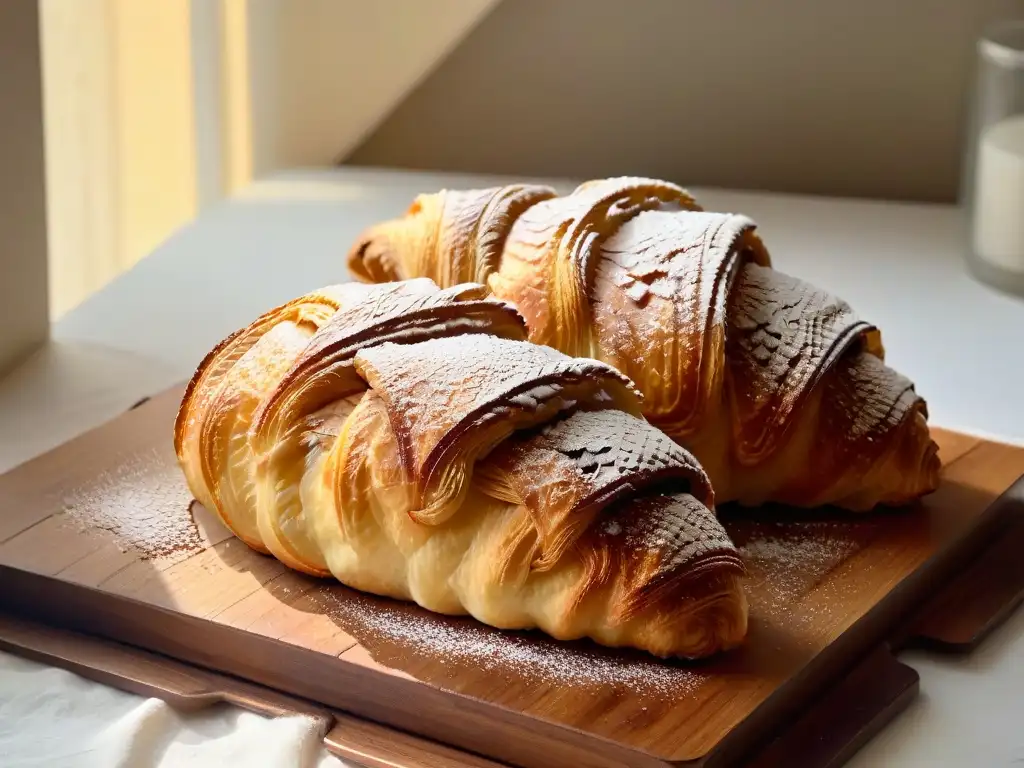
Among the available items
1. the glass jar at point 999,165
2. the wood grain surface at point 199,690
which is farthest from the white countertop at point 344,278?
the wood grain surface at point 199,690

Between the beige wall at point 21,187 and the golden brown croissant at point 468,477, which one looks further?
the beige wall at point 21,187

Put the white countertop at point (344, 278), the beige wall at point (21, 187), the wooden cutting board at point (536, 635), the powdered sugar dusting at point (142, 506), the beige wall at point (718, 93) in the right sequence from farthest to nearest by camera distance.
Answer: the beige wall at point (718, 93), the beige wall at point (21, 187), the white countertop at point (344, 278), the powdered sugar dusting at point (142, 506), the wooden cutting board at point (536, 635)

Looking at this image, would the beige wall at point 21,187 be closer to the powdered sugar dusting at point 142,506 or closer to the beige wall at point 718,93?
the powdered sugar dusting at point 142,506

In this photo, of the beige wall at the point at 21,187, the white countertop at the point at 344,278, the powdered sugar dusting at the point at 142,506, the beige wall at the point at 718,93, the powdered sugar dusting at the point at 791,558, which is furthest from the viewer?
the beige wall at the point at 718,93

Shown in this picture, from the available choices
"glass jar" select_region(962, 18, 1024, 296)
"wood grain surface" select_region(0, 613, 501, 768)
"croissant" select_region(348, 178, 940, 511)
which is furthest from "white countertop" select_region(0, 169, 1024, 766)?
"wood grain surface" select_region(0, 613, 501, 768)

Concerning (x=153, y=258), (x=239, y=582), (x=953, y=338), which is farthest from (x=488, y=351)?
(x=153, y=258)

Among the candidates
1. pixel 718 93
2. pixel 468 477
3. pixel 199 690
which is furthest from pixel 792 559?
pixel 718 93

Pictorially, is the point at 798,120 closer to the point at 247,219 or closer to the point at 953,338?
the point at 953,338

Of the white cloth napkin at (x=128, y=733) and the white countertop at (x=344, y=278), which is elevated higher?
the white countertop at (x=344, y=278)
